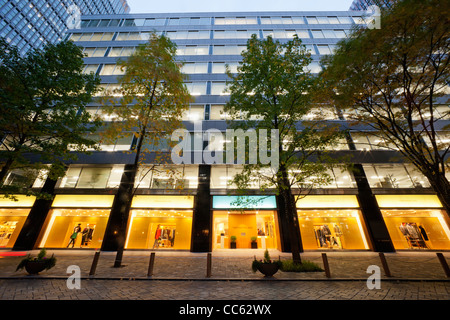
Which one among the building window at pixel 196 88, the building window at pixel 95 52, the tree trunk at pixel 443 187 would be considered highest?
the building window at pixel 95 52

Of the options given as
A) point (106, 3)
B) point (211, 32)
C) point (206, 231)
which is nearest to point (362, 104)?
point (206, 231)

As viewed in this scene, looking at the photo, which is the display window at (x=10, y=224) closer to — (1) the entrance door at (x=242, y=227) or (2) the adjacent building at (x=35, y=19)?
(1) the entrance door at (x=242, y=227)

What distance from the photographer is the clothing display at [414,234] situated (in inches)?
518

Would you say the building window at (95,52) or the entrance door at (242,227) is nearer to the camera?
the entrance door at (242,227)

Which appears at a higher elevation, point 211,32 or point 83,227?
point 211,32

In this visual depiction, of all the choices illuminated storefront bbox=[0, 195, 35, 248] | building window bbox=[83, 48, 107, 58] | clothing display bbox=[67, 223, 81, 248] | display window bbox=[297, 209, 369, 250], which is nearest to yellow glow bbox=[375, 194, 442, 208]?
display window bbox=[297, 209, 369, 250]

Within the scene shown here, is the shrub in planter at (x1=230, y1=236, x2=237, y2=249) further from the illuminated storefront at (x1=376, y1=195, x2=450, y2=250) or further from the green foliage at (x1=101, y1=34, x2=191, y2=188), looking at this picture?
the illuminated storefront at (x1=376, y1=195, x2=450, y2=250)

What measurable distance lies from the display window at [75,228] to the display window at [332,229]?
15.8 metres

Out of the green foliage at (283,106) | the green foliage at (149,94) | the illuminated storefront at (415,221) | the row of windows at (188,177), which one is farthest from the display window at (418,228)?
the green foliage at (149,94)

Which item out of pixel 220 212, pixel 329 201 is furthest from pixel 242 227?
pixel 329 201

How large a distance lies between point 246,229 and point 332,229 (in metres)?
6.79

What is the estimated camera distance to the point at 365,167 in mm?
15117
